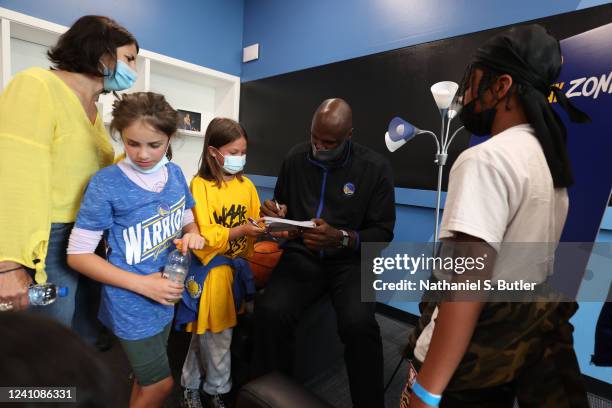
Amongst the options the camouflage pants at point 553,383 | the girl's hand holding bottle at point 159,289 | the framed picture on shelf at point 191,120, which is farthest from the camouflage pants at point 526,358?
the framed picture on shelf at point 191,120

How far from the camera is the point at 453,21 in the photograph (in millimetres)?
2229

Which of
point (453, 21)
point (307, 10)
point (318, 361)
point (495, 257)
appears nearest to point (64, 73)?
point (495, 257)

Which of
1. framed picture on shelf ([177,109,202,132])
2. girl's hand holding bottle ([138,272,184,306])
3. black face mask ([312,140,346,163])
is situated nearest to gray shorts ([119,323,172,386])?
girl's hand holding bottle ([138,272,184,306])

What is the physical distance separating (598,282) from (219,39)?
378 cm

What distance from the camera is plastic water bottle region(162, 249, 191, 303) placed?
1.16 metres

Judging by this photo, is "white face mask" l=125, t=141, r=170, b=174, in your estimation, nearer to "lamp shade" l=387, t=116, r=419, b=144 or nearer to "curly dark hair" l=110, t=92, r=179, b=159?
"curly dark hair" l=110, t=92, r=179, b=159

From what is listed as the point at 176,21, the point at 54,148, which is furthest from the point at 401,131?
the point at 176,21

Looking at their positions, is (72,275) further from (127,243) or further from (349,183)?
(349,183)

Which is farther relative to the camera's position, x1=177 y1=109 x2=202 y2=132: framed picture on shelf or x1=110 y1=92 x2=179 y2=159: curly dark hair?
x1=177 y1=109 x2=202 y2=132: framed picture on shelf

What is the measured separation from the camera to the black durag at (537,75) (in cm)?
70

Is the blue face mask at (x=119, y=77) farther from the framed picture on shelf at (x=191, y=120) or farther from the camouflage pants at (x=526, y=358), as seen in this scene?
the framed picture on shelf at (x=191, y=120)

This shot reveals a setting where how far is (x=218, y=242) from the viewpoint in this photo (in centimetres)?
134

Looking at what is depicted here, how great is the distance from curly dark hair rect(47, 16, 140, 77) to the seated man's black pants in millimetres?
1171

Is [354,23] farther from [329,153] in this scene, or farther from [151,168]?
[151,168]
